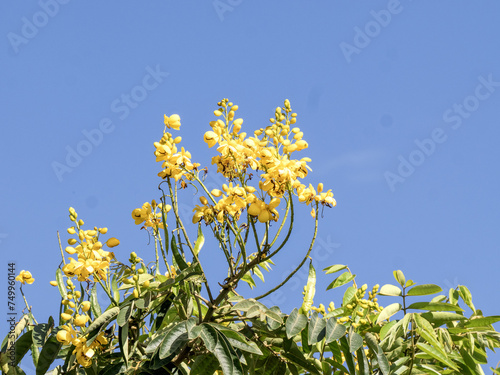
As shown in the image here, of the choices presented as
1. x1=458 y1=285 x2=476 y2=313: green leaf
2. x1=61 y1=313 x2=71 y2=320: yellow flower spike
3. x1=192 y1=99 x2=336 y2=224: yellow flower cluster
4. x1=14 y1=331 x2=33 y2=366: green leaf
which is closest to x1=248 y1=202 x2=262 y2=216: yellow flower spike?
x1=192 y1=99 x2=336 y2=224: yellow flower cluster

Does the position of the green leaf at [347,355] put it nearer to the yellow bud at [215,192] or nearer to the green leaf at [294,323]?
the green leaf at [294,323]

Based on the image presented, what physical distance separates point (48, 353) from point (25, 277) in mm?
598

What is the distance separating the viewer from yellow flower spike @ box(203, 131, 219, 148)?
8.21ft

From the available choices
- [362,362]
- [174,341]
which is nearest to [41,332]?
[174,341]

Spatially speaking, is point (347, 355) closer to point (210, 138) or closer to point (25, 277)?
point (210, 138)

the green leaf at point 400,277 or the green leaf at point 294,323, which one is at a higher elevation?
the green leaf at point 400,277

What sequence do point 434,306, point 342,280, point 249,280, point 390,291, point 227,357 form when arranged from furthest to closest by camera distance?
point 249,280 < point 342,280 < point 390,291 < point 434,306 < point 227,357

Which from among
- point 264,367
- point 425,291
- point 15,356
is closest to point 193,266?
point 264,367

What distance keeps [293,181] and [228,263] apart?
413 millimetres

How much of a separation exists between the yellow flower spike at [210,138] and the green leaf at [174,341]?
729 mm

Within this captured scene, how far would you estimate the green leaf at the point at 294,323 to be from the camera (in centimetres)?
237

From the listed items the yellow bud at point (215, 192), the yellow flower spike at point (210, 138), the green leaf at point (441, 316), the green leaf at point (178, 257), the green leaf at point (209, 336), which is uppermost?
the yellow flower spike at point (210, 138)

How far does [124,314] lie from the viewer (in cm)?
239

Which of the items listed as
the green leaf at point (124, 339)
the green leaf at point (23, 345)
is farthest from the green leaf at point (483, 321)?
the green leaf at point (23, 345)
